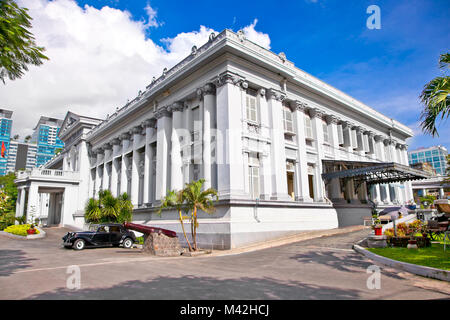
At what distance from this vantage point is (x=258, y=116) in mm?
20734

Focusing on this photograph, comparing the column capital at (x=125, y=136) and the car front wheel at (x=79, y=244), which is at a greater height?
the column capital at (x=125, y=136)

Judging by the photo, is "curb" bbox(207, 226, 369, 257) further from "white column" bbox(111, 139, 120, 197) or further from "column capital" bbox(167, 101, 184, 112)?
"white column" bbox(111, 139, 120, 197)

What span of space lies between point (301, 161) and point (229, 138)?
7.43m

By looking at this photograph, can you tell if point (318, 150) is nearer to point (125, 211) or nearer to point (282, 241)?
point (282, 241)

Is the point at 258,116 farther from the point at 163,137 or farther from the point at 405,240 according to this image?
the point at 405,240

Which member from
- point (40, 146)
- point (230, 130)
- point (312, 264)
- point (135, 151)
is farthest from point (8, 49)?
point (40, 146)

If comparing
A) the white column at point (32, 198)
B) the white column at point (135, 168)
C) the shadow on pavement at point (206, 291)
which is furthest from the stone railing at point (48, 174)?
the shadow on pavement at point (206, 291)

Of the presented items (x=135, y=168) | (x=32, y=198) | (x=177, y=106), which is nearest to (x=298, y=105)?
(x=177, y=106)

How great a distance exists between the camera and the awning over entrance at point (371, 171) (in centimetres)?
2134

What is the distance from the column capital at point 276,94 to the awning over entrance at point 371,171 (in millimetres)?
6760

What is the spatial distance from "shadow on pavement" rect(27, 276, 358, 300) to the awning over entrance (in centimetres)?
1656

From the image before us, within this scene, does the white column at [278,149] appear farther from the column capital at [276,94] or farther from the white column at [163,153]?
the white column at [163,153]
